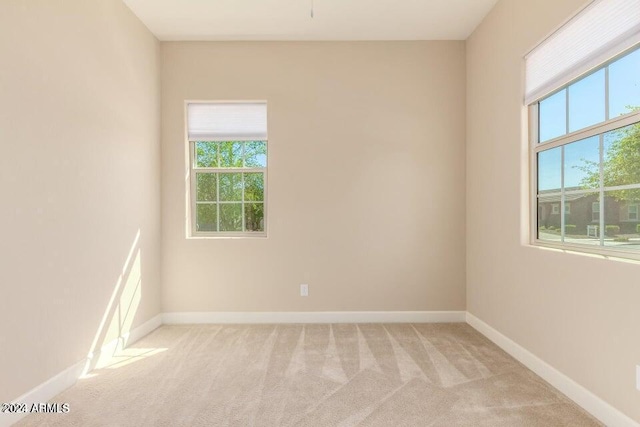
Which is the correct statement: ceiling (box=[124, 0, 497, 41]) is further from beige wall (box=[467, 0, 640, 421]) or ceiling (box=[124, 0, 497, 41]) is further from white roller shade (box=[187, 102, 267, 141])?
white roller shade (box=[187, 102, 267, 141])

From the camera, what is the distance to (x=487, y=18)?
3621mm

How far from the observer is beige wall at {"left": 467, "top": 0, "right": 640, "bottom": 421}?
6.76ft

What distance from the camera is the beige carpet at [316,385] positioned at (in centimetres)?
221

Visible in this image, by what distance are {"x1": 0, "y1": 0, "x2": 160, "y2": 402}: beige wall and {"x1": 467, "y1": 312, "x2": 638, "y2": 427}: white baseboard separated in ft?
11.2

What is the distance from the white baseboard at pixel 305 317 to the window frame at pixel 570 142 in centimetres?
159

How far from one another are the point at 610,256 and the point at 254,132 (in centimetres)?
339

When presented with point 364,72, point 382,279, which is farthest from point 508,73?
point 382,279

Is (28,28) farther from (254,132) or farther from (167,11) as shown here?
(254,132)

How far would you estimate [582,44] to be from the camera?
2.37m

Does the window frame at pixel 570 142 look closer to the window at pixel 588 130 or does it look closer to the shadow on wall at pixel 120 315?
the window at pixel 588 130

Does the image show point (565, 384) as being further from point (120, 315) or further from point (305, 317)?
point (120, 315)

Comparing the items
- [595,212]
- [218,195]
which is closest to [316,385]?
[595,212]

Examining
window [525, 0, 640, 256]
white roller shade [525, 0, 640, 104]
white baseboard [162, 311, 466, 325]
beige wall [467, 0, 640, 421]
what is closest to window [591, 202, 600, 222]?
window [525, 0, 640, 256]

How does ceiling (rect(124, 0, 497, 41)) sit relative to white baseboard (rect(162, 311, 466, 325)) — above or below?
above
